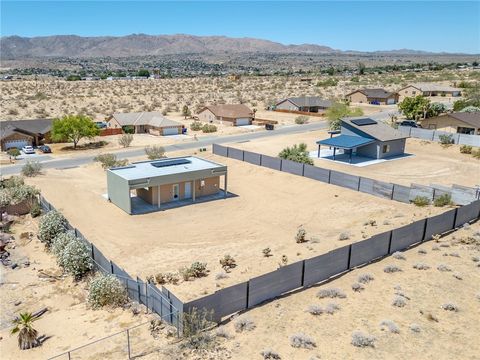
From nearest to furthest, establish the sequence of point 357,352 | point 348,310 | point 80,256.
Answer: point 357,352 < point 348,310 < point 80,256

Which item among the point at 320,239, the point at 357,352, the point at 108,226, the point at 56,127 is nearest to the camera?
the point at 357,352

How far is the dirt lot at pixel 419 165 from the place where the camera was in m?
42.3

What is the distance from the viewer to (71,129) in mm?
53812

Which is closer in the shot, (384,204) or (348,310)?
(348,310)

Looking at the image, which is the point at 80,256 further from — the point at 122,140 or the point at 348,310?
the point at 122,140

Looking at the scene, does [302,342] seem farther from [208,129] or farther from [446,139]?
[208,129]

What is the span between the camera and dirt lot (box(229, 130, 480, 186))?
1666 inches

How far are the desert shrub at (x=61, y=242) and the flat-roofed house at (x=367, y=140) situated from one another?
3091 cm

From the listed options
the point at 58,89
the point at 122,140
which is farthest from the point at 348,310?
the point at 58,89

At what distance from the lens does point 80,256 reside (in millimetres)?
22906

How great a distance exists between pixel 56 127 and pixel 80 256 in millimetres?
35617

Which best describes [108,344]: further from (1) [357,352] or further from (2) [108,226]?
(2) [108,226]

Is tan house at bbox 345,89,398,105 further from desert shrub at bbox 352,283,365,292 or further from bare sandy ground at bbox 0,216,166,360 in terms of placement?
bare sandy ground at bbox 0,216,166,360

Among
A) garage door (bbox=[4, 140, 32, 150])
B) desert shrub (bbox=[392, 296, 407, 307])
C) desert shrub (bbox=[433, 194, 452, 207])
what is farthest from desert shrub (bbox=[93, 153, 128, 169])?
desert shrub (bbox=[392, 296, 407, 307])
